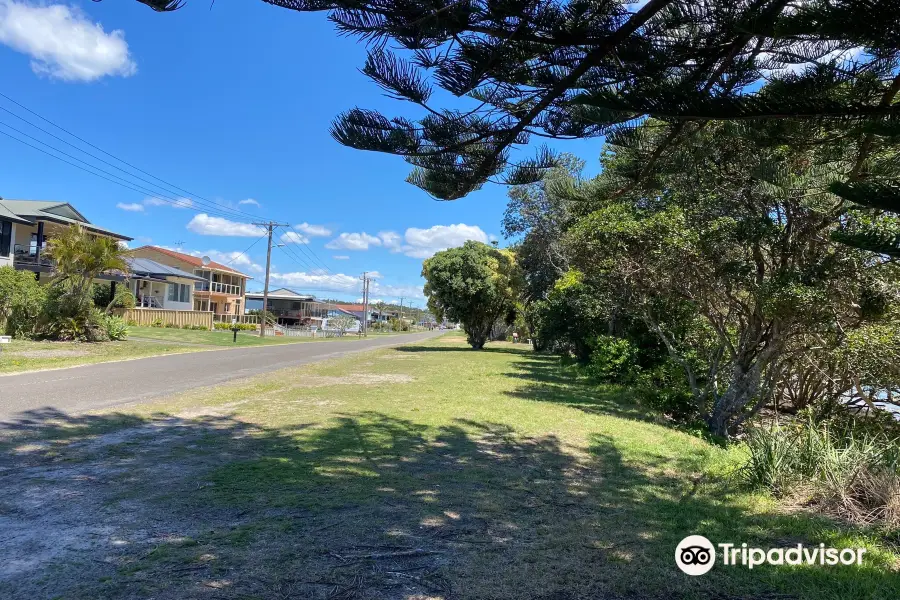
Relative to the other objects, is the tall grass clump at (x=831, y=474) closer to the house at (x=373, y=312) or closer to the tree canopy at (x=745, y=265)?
the tree canopy at (x=745, y=265)

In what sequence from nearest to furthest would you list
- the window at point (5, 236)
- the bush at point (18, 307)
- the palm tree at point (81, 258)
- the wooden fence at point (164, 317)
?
1. the palm tree at point (81, 258)
2. the bush at point (18, 307)
3. the window at point (5, 236)
4. the wooden fence at point (164, 317)

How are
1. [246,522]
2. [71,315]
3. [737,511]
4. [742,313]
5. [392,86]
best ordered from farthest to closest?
[71,315] < [742,313] < [737,511] < [246,522] < [392,86]

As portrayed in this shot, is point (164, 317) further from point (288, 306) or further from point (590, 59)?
point (288, 306)

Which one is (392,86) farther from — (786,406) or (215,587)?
(786,406)

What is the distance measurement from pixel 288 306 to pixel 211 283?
25.8 metres

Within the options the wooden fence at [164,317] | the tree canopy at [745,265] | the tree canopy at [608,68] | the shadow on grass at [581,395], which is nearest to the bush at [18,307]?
the wooden fence at [164,317]

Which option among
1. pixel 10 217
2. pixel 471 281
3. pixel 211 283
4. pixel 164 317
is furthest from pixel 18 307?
pixel 211 283

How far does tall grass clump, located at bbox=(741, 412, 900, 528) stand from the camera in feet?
14.2

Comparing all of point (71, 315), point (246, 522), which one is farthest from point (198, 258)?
point (246, 522)

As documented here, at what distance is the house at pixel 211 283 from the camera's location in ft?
159

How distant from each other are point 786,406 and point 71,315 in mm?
22592

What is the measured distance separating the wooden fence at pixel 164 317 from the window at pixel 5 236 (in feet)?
20.2

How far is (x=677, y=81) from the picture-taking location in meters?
3.30

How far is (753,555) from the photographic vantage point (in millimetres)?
3406
